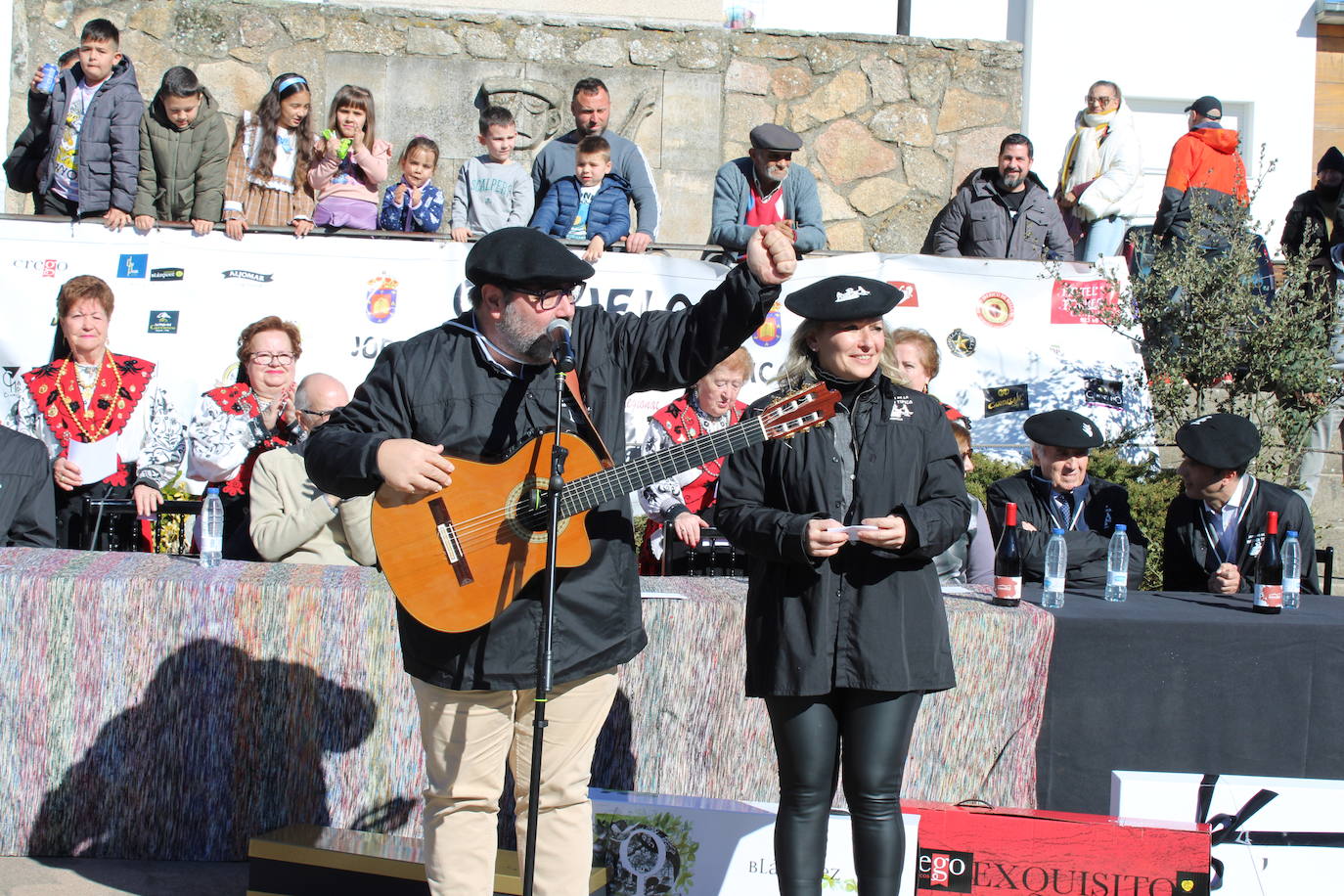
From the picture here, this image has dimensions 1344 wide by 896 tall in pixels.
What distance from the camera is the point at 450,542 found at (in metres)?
3.26

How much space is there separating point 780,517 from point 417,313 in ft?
16.7

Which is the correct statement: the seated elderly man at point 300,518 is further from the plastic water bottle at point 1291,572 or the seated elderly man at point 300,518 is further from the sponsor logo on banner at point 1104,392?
the sponsor logo on banner at point 1104,392

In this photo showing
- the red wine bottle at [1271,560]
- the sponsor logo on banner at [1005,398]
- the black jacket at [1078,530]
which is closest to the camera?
the red wine bottle at [1271,560]

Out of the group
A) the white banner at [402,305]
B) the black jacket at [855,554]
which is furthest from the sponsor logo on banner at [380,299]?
the black jacket at [855,554]

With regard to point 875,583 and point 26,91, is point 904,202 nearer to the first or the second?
point 26,91

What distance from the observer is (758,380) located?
26.6ft

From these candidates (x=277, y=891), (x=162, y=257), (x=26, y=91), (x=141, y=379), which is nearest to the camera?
(x=277, y=891)

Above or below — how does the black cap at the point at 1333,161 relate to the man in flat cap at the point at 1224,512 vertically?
above

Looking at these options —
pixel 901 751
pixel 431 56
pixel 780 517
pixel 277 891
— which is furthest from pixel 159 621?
pixel 431 56

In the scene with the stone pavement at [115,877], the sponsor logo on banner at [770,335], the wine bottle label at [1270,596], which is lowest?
the stone pavement at [115,877]

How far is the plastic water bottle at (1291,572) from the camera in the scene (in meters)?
4.73

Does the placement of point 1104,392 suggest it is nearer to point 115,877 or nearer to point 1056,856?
point 1056,856

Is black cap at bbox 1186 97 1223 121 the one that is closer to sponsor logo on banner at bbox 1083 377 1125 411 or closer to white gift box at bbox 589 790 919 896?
sponsor logo on banner at bbox 1083 377 1125 411

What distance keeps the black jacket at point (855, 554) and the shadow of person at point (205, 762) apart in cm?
157
